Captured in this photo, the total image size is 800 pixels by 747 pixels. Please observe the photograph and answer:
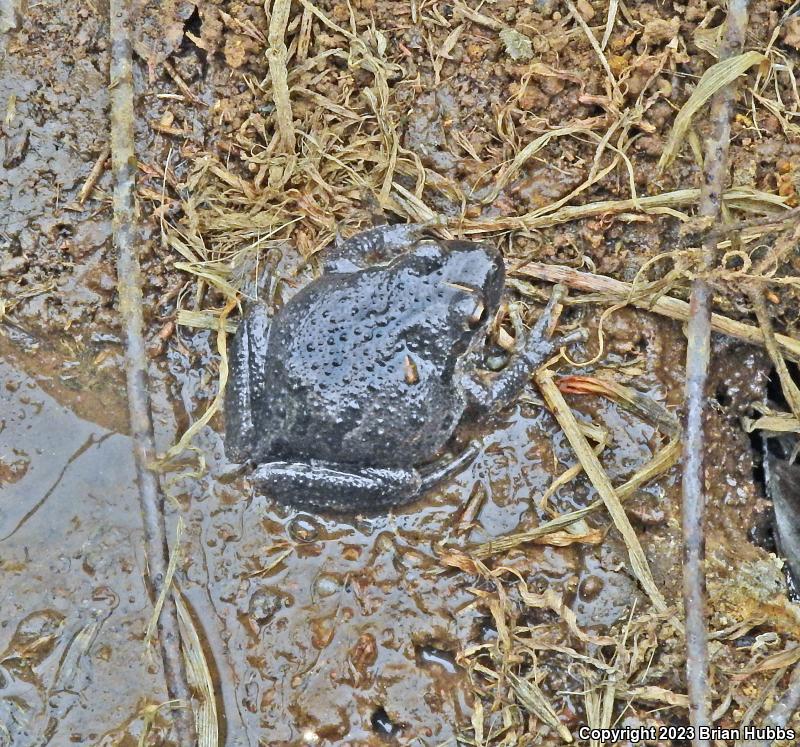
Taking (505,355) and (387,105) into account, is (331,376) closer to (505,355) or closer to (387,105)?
(505,355)

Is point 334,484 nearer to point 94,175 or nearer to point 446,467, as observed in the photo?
point 446,467

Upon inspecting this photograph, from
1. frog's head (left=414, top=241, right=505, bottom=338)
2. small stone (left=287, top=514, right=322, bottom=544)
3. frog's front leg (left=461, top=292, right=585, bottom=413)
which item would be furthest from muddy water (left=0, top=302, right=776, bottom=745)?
frog's head (left=414, top=241, right=505, bottom=338)

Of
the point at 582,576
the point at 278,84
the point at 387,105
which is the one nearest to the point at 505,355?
the point at 582,576

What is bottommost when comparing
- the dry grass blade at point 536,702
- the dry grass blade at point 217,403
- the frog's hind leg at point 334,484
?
the dry grass blade at point 536,702

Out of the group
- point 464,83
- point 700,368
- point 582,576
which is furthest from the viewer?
point 464,83

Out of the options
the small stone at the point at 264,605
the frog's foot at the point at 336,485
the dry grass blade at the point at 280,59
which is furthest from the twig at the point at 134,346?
the dry grass blade at the point at 280,59

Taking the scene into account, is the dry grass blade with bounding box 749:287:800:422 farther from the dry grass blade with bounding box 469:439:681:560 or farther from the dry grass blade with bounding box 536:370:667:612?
the dry grass blade with bounding box 536:370:667:612

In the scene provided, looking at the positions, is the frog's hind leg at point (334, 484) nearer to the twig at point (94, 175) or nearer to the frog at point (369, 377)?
the frog at point (369, 377)
